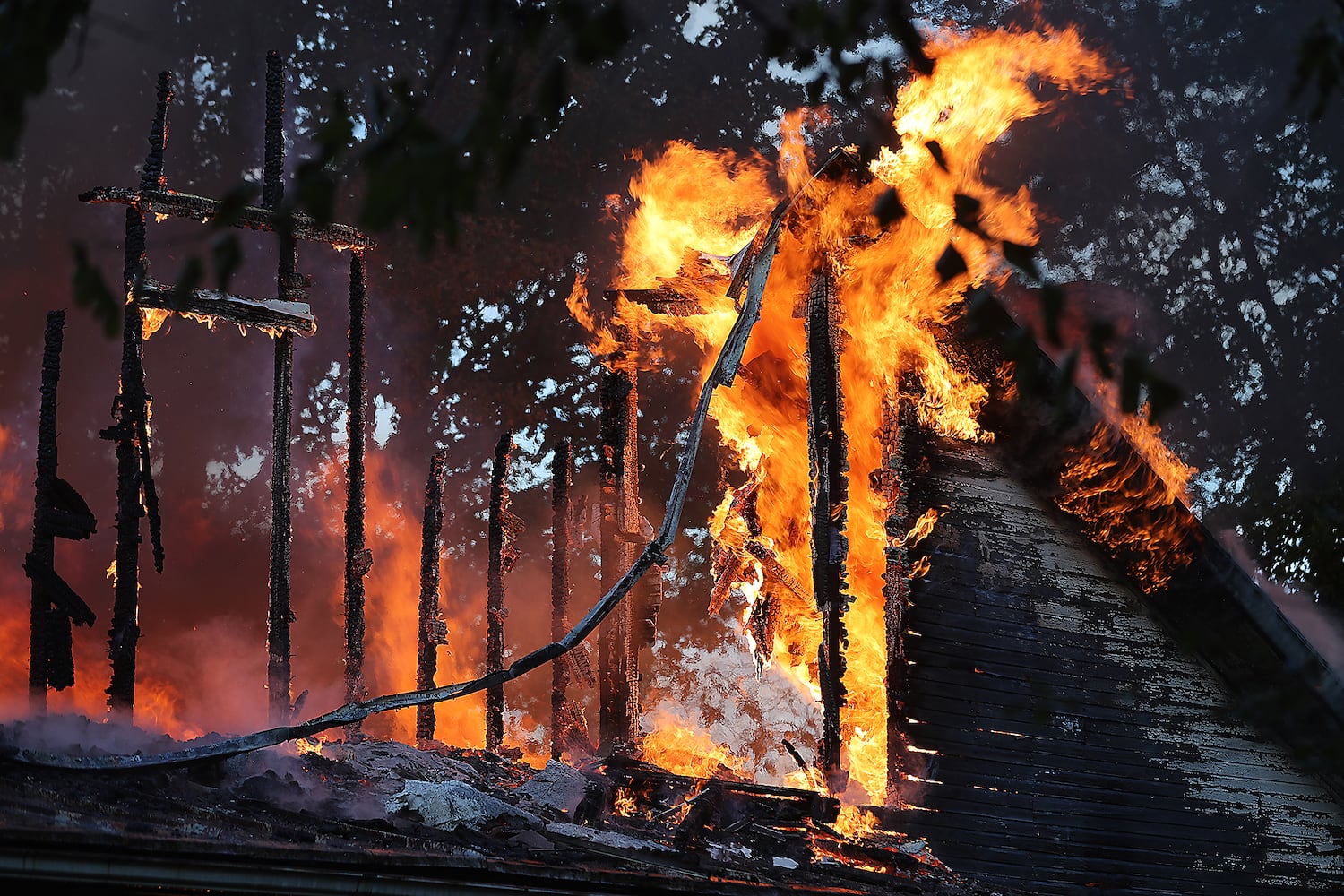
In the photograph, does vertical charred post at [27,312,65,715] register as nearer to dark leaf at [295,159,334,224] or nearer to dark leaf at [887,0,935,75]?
dark leaf at [295,159,334,224]

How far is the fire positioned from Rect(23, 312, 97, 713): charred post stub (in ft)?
19.9

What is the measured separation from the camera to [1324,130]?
3650 cm

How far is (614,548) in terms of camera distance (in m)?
13.0

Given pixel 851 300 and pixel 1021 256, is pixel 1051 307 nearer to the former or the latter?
pixel 1021 256

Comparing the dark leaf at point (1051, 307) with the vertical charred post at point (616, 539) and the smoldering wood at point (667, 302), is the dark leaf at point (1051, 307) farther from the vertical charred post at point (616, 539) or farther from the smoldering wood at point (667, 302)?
the vertical charred post at point (616, 539)

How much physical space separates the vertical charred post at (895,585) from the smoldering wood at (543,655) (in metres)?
1.77

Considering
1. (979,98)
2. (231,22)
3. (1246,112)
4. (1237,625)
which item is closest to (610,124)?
(231,22)

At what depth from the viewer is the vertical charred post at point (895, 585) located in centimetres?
1005

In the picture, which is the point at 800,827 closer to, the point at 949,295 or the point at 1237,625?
the point at 1237,625

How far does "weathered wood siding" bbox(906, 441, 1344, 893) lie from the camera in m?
9.99

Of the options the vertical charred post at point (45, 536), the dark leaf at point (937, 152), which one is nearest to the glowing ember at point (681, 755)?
the vertical charred post at point (45, 536)

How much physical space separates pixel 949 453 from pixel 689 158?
17.1ft

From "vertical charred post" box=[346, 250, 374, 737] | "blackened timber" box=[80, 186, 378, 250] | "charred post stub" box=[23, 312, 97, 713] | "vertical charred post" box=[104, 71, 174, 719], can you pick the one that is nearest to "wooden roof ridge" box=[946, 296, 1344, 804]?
"blackened timber" box=[80, 186, 378, 250]

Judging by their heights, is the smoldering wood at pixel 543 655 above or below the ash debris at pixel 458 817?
above
